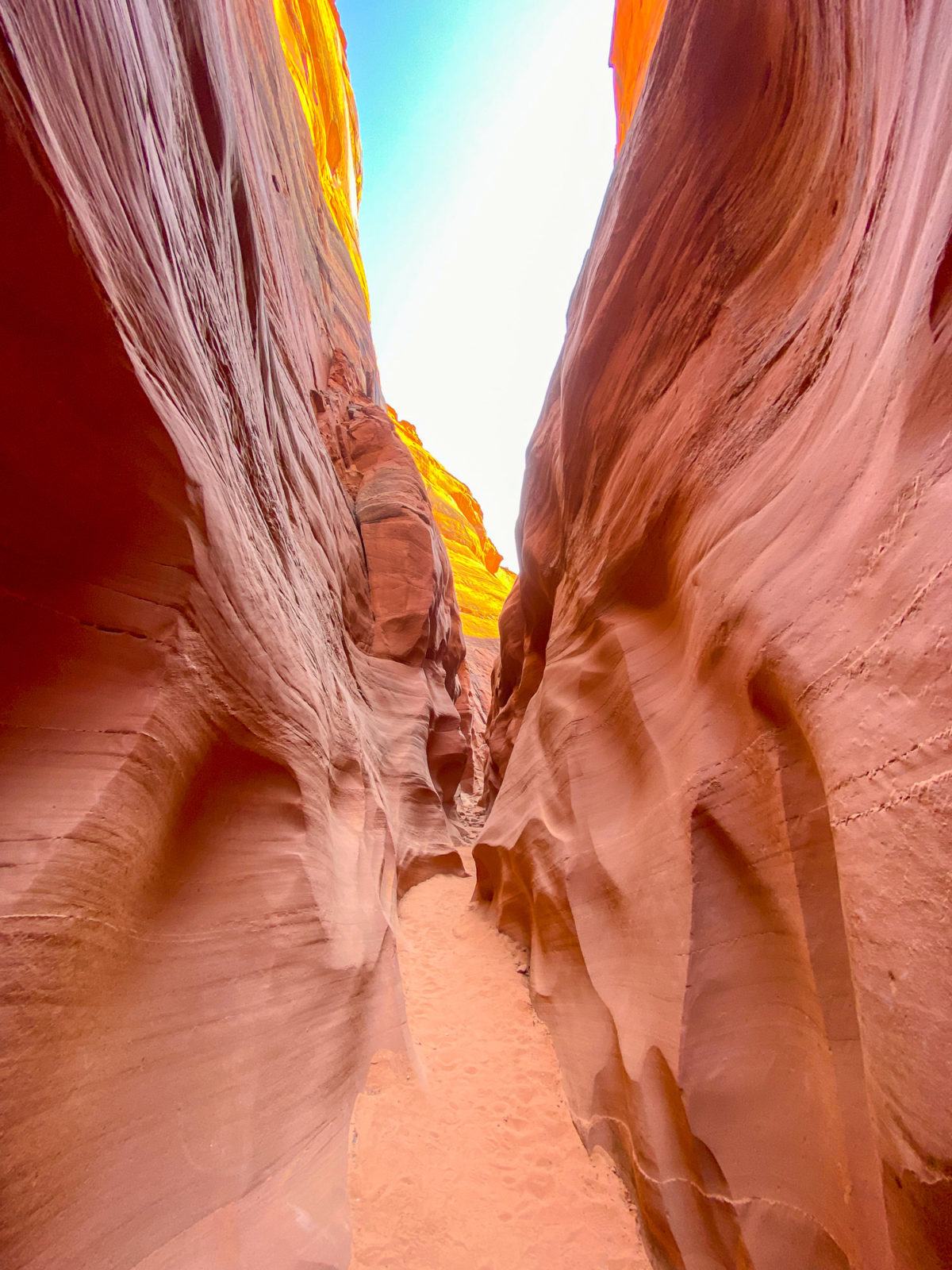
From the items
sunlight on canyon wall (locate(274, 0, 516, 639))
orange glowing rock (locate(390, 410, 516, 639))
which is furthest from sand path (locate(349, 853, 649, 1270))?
sunlight on canyon wall (locate(274, 0, 516, 639))

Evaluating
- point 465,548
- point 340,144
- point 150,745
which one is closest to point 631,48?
point 150,745

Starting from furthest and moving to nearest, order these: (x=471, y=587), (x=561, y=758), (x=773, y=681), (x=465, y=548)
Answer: (x=465, y=548), (x=471, y=587), (x=561, y=758), (x=773, y=681)

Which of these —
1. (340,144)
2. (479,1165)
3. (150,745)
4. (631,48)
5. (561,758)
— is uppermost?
(340,144)

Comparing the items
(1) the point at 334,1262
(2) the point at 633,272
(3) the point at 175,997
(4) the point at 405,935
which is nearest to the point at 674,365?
(2) the point at 633,272

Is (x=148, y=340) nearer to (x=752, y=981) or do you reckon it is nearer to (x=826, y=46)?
(x=752, y=981)

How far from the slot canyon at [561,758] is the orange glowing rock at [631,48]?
7.65 m

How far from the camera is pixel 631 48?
39.3 feet

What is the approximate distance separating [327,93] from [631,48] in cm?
1892

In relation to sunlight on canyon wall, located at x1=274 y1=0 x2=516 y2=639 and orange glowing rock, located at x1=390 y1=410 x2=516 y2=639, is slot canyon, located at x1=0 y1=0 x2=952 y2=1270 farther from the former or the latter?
orange glowing rock, located at x1=390 y1=410 x2=516 y2=639

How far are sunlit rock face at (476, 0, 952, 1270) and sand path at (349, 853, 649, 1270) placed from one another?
0.24 m

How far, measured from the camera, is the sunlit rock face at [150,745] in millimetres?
2234

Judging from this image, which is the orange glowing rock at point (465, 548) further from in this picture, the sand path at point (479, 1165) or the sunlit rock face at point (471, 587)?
the sand path at point (479, 1165)

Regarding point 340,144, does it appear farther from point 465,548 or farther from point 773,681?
point 773,681

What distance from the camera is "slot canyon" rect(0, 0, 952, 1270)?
216cm
